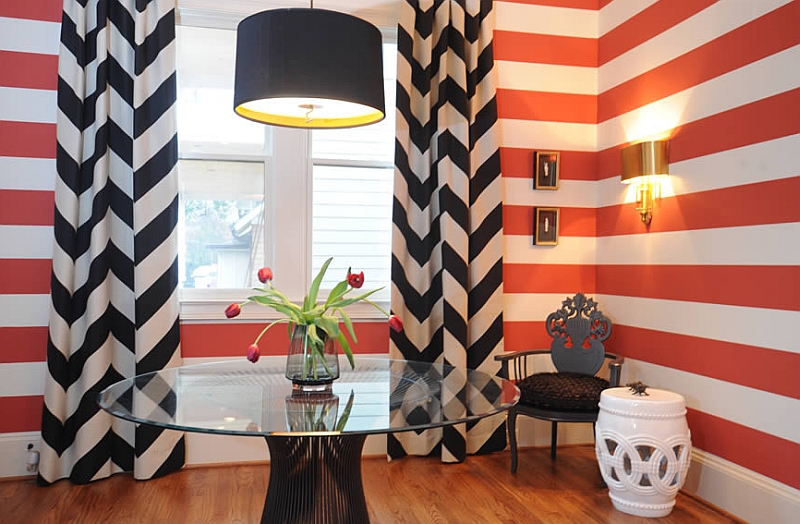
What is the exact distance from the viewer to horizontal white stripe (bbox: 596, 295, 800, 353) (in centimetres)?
257

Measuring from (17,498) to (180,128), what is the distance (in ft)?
6.27

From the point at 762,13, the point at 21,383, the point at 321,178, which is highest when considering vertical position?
the point at 762,13

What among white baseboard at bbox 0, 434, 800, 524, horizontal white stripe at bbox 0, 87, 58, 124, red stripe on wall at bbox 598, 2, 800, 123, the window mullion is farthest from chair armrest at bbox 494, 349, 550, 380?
horizontal white stripe at bbox 0, 87, 58, 124

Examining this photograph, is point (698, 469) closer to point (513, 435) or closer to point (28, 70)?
point (513, 435)

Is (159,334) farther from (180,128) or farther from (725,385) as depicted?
(725,385)

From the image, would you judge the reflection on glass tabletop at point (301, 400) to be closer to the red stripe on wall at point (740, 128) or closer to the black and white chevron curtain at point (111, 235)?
the black and white chevron curtain at point (111, 235)

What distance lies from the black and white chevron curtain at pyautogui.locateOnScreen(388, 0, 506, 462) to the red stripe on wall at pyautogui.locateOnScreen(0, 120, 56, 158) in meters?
1.71

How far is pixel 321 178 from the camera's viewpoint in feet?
11.8

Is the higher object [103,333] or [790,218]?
[790,218]

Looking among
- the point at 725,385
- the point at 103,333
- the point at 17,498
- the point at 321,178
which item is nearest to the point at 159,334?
the point at 103,333

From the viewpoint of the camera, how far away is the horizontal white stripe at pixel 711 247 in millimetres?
2586

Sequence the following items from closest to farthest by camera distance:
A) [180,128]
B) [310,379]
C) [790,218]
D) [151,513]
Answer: [310,379], [790,218], [151,513], [180,128]

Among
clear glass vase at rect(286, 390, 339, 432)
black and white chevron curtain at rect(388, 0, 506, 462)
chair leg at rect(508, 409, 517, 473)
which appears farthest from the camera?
black and white chevron curtain at rect(388, 0, 506, 462)

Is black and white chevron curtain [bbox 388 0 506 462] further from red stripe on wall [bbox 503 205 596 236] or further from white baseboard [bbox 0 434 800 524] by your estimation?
white baseboard [bbox 0 434 800 524]
